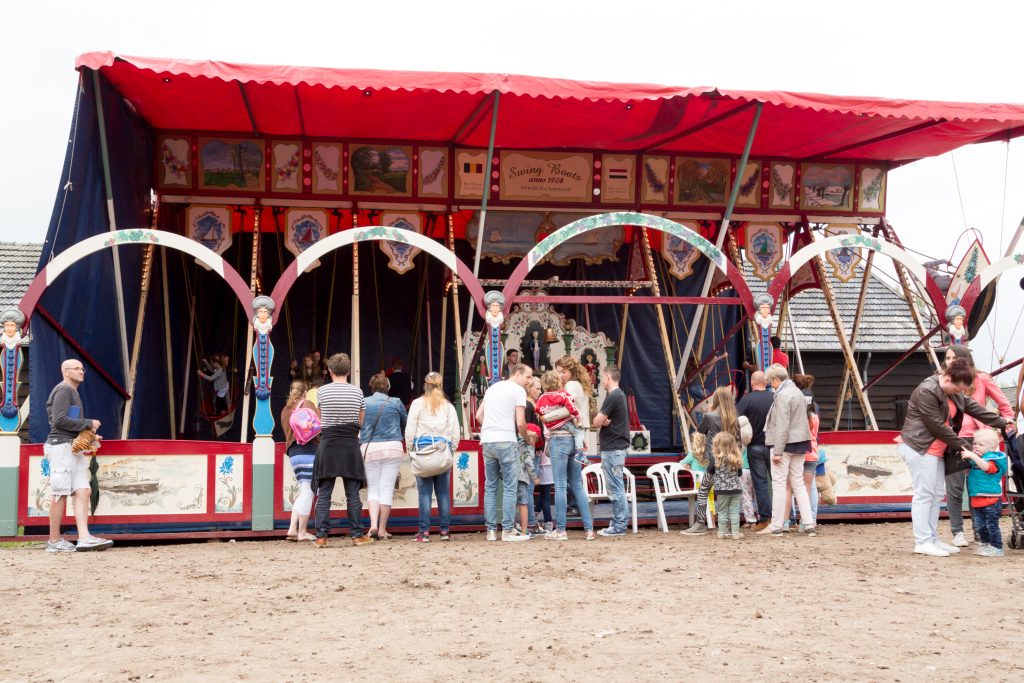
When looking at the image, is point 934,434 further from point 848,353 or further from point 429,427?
point 848,353

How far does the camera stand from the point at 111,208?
35.9 ft

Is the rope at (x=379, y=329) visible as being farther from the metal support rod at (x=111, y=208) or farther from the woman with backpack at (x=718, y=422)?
the woman with backpack at (x=718, y=422)

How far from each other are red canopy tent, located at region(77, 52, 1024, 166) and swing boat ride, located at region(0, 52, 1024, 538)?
4cm

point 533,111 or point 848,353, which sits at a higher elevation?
point 533,111

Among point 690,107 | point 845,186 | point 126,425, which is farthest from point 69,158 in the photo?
point 845,186

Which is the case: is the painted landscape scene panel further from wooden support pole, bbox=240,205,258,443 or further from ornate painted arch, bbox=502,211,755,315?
ornate painted arch, bbox=502,211,755,315

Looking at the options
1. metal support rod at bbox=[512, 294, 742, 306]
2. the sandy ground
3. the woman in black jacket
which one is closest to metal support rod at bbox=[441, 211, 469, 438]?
metal support rod at bbox=[512, 294, 742, 306]

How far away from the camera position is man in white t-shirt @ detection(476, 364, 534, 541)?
904 cm

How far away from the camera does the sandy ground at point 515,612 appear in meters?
4.89

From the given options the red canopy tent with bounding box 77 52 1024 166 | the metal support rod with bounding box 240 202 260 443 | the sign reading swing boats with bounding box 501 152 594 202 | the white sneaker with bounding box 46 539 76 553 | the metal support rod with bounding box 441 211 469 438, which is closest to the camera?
the white sneaker with bounding box 46 539 76 553

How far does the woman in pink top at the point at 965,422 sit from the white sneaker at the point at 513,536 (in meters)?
3.35

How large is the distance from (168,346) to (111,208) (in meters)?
2.49

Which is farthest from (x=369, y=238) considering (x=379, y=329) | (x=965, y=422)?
(x=965, y=422)

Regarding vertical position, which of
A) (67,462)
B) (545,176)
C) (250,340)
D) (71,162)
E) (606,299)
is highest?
(545,176)
